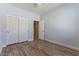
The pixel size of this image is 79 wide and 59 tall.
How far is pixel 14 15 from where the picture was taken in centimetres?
210

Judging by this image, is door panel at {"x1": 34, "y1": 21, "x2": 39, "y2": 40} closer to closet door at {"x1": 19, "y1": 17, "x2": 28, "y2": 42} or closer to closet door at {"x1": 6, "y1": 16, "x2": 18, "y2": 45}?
closet door at {"x1": 19, "y1": 17, "x2": 28, "y2": 42}

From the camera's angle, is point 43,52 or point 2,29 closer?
point 43,52

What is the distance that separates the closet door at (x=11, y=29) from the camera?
7.04 feet

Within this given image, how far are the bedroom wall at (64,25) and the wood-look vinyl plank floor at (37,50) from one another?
0.13 metres

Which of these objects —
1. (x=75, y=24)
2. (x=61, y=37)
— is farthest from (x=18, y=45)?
(x=75, y=24)

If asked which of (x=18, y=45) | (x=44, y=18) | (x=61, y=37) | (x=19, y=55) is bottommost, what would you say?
(x=19, y=55)

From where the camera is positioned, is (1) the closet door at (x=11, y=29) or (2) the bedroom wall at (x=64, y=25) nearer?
(2) the bedroom wall at (x=64, y=25)

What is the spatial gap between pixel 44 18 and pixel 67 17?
49 cm

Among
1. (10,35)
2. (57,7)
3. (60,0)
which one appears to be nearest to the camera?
(60,0)

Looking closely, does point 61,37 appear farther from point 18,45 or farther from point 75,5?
point 18,45

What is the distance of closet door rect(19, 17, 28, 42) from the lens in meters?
2.13

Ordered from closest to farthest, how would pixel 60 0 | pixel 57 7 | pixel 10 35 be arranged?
1. pixel 60 0
2. pixel 57 7
3. pixel 10 35

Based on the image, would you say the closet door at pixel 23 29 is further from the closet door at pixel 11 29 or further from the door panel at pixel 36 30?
the door panel at pixel 36 30

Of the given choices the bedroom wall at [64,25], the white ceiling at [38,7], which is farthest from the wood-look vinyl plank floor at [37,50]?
the white ceiling at [38,7]
